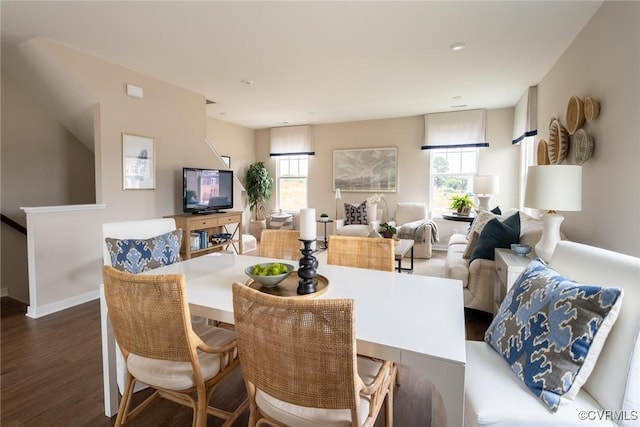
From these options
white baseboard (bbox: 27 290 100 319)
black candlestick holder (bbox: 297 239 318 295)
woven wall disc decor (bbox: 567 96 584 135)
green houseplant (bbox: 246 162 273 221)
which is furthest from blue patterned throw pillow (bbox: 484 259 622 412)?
green houseplant (bbox: 246 162 273 221)

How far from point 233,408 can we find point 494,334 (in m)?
1.43

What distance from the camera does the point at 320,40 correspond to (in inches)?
117

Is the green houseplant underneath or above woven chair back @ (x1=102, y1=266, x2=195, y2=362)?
above

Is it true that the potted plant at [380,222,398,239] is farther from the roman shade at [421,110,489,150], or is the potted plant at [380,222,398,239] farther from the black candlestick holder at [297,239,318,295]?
the black candlestick holder at [297,239,318,295]

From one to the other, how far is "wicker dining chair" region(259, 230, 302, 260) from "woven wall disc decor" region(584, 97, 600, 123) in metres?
2.31

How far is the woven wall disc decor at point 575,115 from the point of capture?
8.43ft

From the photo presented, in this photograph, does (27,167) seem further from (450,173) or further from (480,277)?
(450,173)

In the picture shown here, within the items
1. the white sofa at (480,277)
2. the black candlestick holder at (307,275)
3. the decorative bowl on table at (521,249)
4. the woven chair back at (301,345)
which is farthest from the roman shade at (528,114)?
the woven chair back at (301,345)

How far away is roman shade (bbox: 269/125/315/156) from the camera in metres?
7.18

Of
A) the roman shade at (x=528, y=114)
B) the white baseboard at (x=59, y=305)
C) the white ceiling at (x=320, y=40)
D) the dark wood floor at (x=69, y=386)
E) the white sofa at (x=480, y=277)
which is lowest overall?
the dark wood floor at (x=69, y=386)

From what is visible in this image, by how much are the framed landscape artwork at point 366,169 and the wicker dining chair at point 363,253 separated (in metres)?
4.59

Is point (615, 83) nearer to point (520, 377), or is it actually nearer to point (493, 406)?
point (520, 377)

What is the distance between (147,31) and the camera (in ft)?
9.30

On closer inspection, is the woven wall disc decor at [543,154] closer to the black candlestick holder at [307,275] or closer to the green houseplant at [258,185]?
the black candlestick holder at [307,275]
